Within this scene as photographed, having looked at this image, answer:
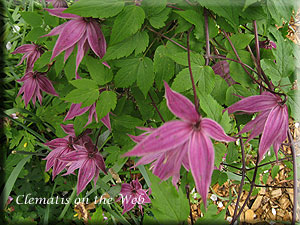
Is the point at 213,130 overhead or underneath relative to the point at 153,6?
underneath

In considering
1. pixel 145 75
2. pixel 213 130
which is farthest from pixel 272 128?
pixel 145 75

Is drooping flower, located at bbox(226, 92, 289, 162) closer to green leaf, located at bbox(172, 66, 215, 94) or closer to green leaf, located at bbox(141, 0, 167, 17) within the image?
green leaf, located at bbox(172, 66, 215, 94)

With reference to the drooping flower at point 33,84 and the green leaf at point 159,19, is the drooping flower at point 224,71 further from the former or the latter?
the drooping flower at point 33,84

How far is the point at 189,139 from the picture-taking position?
0.97 ft

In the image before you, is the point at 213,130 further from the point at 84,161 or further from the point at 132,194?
the point at 132,194

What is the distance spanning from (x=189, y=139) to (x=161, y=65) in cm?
23

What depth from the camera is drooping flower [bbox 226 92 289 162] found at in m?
0.39

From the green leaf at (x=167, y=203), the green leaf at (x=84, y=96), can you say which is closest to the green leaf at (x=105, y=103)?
the green leaf at (x=84, y=96)

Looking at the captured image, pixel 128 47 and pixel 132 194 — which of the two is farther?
pixel 132 194

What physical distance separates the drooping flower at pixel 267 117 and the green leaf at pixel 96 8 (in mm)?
255

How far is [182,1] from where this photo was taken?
50 centimetres

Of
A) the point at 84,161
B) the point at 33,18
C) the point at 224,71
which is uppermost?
the point at 33,18

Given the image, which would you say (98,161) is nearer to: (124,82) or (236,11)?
(124,82)

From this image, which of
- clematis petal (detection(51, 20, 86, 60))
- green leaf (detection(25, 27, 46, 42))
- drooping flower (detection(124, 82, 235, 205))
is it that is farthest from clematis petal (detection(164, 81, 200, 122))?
green leaf (detection(25, 27, 46, 42))
